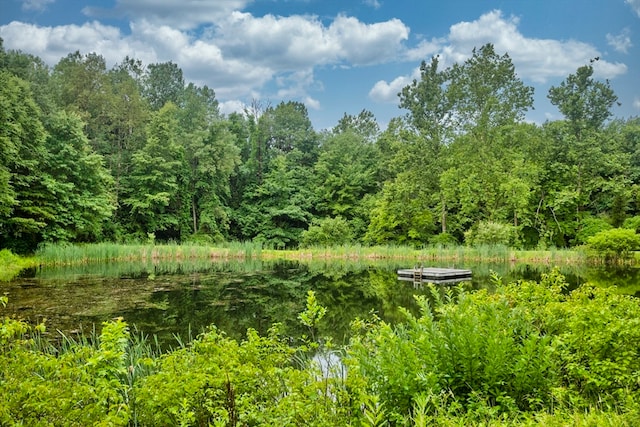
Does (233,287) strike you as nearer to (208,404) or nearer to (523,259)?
(208,404)

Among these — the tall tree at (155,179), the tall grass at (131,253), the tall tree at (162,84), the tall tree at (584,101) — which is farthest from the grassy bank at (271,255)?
the tall tree at (162,84)

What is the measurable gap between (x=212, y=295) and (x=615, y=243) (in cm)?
1937

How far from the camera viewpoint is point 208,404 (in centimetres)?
306

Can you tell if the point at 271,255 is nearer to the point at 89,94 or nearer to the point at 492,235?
the point at 492,235

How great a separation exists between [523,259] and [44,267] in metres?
23.4

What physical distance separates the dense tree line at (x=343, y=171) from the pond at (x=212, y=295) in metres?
7.64

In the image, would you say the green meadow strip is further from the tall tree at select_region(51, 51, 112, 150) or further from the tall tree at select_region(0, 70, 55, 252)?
the tall tree at select_region(51, 51, 112, 150)

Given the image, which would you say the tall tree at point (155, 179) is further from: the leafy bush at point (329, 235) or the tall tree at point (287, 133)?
the leafy bush at point (329, 235)

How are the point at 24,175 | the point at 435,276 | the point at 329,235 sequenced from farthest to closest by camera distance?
1. the point at 329,235
2. the point at 24,175
3. the point at 435,276

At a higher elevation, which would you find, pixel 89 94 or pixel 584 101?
pixel 89 94

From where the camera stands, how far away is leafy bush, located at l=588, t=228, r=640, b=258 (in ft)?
72.4

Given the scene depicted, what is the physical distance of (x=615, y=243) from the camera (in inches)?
875

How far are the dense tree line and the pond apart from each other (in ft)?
25.1

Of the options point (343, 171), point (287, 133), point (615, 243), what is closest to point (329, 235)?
point (343, 171)
